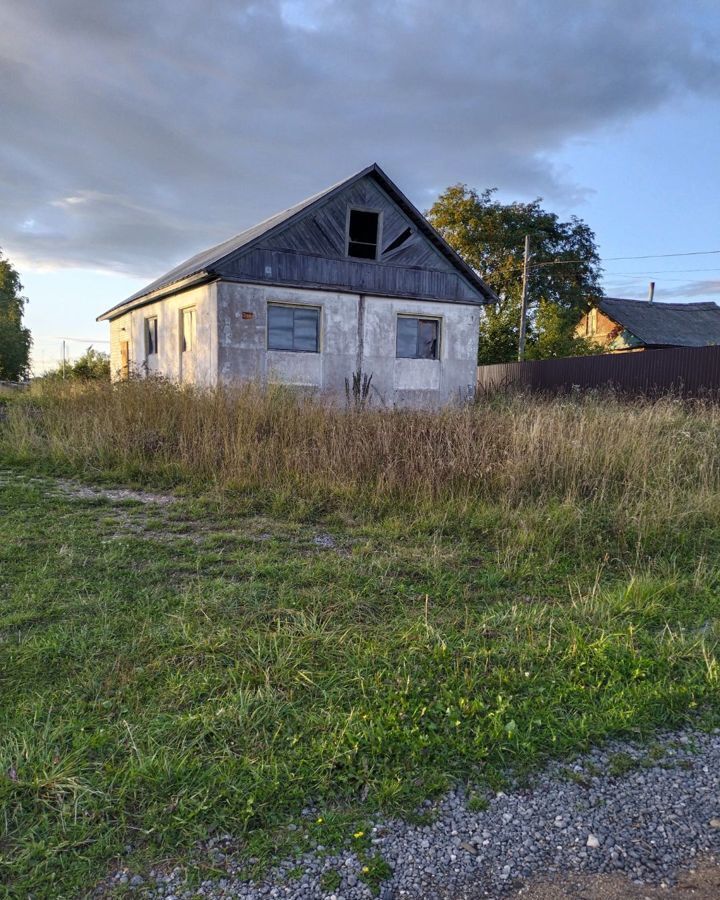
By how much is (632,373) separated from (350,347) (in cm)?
781

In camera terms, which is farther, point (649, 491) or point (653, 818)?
point (649, 491)

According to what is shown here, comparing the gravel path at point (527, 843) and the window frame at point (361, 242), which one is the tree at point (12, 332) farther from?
the gravel path at point (527, 843)

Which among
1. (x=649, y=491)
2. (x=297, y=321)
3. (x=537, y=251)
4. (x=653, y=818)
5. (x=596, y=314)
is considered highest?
(x=537, y=251)

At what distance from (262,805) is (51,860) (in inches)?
24.4

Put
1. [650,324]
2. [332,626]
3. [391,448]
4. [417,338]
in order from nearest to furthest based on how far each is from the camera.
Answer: [332,626] → [391,448] → [417,338] → [650,324]

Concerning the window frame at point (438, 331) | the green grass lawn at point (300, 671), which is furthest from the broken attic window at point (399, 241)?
the green grass lawn at point (300, 671)

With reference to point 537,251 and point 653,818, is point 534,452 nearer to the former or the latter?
point 653,818

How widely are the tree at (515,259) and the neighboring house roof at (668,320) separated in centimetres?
201

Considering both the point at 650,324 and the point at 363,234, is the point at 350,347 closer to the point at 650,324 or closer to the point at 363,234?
the point at 363,234

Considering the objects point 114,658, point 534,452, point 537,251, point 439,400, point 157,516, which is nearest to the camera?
point 114,658

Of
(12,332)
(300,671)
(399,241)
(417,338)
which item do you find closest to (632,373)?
(417,338)

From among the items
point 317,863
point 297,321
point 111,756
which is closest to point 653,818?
point 317,863

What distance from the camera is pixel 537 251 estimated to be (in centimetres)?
3162

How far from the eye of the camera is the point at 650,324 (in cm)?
2998
